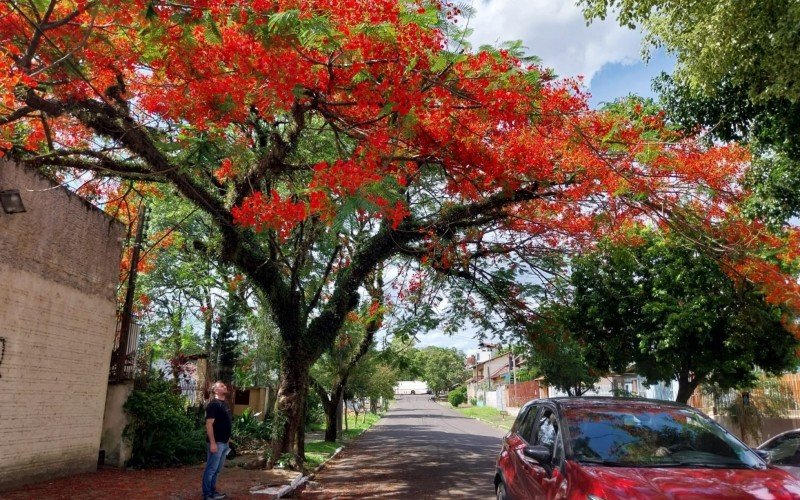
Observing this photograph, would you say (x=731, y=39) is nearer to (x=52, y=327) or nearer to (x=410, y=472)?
(x=410, y=472)

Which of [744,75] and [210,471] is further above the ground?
[744,75]

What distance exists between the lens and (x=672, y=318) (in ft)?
39.2

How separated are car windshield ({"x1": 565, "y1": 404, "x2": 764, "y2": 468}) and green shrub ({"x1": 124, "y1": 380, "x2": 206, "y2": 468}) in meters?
9.56

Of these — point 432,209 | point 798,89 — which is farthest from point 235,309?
point 798,89

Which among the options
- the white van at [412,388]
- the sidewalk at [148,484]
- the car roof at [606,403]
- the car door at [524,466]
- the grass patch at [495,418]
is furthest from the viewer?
the white van at [412,388]

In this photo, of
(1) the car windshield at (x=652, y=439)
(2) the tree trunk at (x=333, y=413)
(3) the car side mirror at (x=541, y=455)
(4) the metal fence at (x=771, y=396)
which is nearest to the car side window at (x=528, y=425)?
(1) the car windshield at (x=652, y=439)

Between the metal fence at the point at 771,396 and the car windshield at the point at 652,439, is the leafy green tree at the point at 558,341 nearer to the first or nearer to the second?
the metal fence at the point at 771,396

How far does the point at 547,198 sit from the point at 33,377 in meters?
9.08

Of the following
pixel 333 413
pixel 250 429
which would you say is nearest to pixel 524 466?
pixel 250 429

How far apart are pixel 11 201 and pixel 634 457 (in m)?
8.40

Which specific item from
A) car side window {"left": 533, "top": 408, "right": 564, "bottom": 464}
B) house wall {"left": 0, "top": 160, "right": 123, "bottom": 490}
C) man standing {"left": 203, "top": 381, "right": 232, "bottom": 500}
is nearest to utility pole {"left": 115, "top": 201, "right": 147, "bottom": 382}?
house wall {"left": 0, "top": 160, "right": 123, "bottom": 490}

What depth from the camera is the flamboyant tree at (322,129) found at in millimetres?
7027

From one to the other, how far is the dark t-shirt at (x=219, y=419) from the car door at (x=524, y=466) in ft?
14.0

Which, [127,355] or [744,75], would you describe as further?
[127,355]
